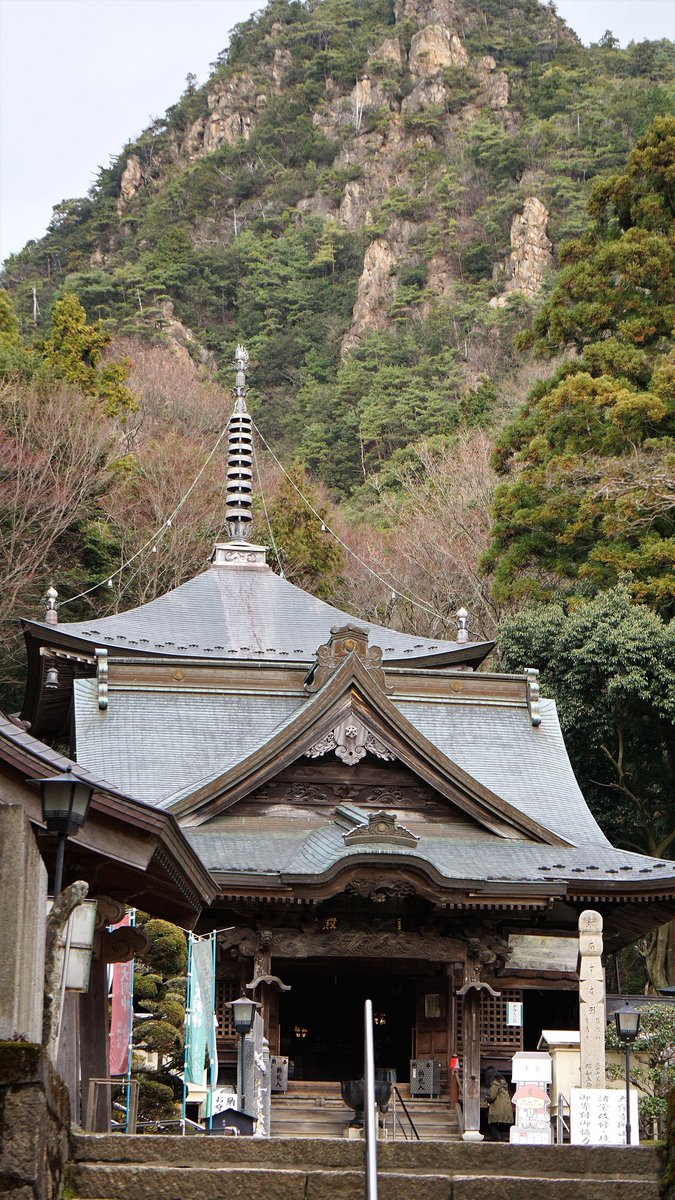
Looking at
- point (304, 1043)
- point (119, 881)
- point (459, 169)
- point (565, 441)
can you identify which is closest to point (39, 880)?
point (119, 881)

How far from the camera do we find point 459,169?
267 ft

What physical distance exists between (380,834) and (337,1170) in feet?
33.1

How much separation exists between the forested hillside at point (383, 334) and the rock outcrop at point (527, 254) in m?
0.14

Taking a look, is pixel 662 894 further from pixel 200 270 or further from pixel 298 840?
pixel 200 270

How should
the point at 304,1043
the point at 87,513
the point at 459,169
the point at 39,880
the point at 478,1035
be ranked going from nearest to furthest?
the point at 39,880
the point at 478,1035
the point at 304,1043
the point at 87,513
the point at 459,169

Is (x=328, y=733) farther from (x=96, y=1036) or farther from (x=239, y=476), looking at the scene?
(x=239, y=476)

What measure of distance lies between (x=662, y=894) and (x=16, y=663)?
55.2ft

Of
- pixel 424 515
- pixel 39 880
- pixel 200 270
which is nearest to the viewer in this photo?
pixel 39 880

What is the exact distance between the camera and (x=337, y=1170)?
23.6ft

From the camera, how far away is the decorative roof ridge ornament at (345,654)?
19250 mm

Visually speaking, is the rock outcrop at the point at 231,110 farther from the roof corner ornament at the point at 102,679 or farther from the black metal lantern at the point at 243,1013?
the black metal lantern at the point at 243,1013

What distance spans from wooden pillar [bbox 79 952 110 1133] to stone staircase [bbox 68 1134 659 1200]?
698 cm

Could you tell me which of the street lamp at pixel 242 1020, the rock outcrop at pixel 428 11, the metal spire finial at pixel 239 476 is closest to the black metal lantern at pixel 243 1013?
the street lamp at pixel 242 1020

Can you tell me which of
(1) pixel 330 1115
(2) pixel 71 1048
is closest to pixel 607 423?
(1) pixel 330 1115
